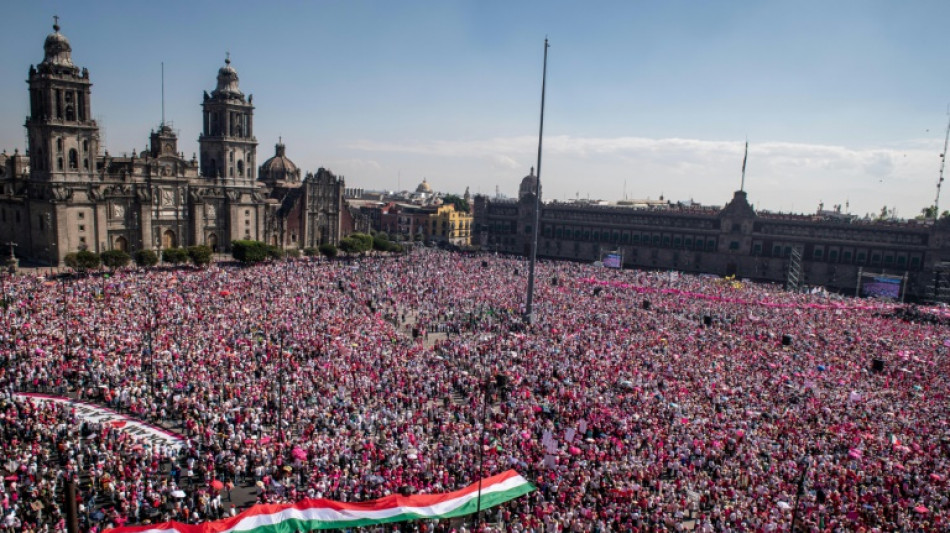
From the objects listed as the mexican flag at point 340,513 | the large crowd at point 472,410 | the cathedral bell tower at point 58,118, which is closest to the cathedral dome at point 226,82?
the cathedral bell tower at point 58,118

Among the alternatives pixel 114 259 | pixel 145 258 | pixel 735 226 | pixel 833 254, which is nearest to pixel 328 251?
pixel 145 258

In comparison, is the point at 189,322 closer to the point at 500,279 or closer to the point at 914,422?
the point at 500,279

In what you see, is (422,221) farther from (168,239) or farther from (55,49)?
(55,49)

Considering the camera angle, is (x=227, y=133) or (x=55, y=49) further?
(x=227, y=133)

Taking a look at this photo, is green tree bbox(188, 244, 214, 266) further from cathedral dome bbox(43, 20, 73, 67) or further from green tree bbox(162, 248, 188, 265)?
cathedral dome bbox(43, 20, 73, 67)

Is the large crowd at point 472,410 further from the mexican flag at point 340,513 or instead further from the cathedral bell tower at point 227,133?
the cathedral bell tower at point 227,133

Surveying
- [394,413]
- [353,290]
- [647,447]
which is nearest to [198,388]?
[394,413]
